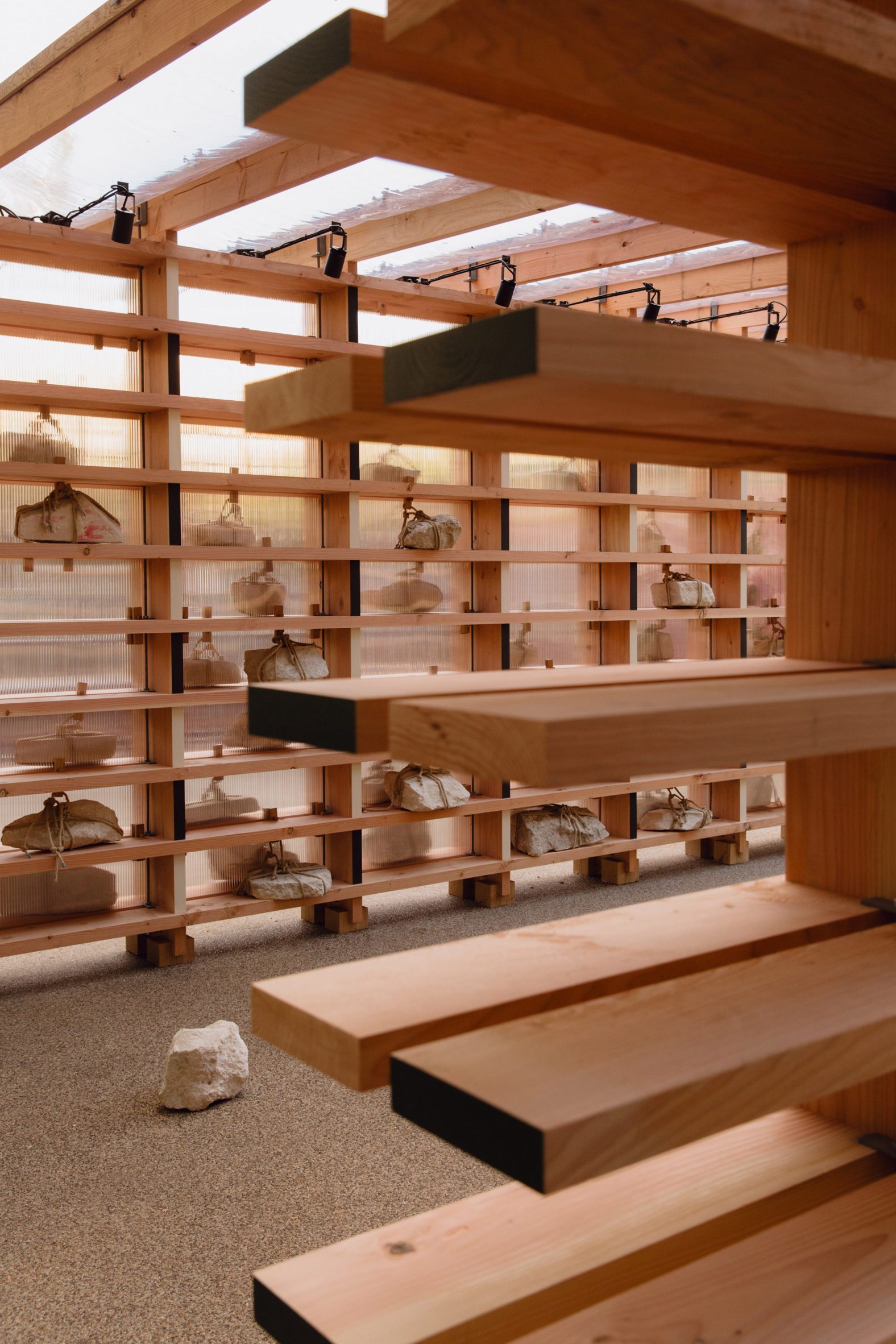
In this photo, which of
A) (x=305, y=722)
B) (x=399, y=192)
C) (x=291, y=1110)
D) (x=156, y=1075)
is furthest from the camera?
(x=399, y=192)

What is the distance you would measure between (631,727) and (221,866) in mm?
4241

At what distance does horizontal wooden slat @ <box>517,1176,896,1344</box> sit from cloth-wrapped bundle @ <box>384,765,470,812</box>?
3.87 metres

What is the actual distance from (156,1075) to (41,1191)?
656 millimetres

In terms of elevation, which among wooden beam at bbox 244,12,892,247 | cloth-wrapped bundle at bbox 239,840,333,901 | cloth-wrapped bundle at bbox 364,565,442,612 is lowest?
cloth-wrapped bundle at bbox 239,840,333,901

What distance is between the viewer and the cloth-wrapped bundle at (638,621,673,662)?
621 cm

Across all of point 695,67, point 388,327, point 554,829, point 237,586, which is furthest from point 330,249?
point 695,67

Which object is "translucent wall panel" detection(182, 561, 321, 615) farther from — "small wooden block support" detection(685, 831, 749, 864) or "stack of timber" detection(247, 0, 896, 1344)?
"stack of timber" detection(247, 0, 896, 1344)

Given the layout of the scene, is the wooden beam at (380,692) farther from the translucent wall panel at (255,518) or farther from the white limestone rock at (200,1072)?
the translucent wall panel at (255,518)

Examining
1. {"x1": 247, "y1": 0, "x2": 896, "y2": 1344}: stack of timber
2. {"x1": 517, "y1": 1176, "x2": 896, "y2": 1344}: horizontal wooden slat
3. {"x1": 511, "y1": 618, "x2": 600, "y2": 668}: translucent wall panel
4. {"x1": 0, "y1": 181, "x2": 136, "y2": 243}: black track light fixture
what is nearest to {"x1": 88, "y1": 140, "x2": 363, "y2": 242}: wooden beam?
{"x1": 0, "y1": 181, "x2": 136, "y2": 243}: black track light fixture

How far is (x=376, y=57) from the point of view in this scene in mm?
976

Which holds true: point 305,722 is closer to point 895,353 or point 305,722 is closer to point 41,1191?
point 895,353

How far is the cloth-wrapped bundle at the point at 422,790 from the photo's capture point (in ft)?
16.6

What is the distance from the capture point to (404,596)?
17.0 ft

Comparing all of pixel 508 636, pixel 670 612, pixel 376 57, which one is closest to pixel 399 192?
pixel 508 636
